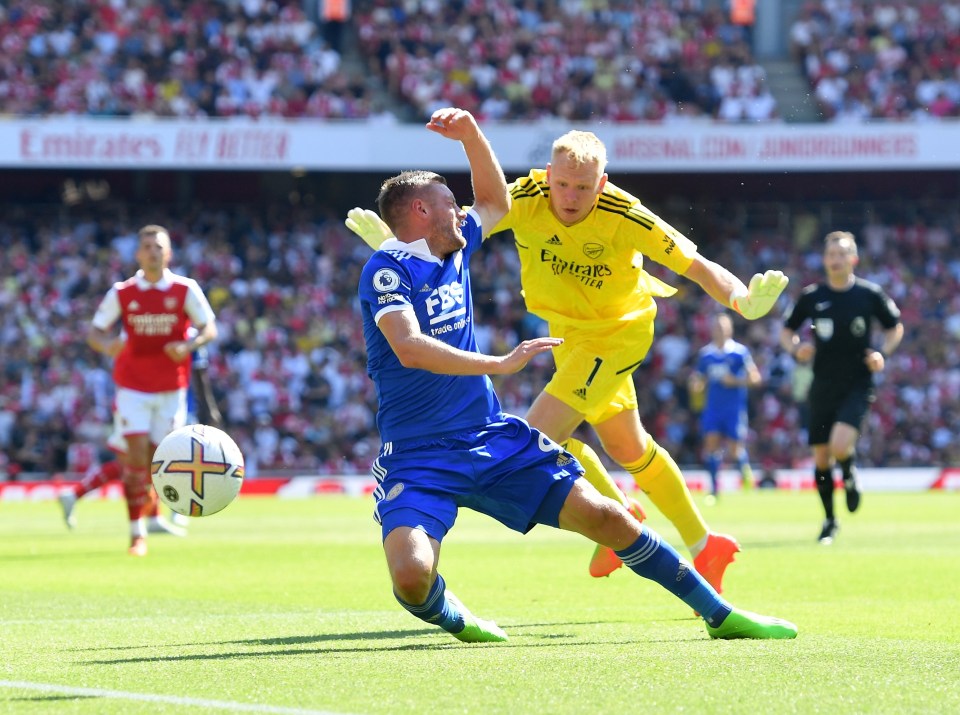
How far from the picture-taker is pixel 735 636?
23.3 feet

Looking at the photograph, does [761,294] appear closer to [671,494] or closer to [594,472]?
[671,494]

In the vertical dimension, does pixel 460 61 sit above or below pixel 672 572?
above

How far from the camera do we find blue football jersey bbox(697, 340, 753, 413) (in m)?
24.0

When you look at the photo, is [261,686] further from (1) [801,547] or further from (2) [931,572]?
(1) [801,547]

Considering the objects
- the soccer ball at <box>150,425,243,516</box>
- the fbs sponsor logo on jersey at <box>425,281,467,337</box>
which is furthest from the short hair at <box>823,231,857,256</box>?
the fbs sponsor logo on jersey at <box>425,281,467,337</box>

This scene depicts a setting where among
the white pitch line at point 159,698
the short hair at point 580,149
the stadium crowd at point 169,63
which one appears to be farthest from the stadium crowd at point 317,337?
the white pitch line at point 159,698

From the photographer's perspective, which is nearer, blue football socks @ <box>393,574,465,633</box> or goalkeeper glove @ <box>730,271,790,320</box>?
blue football socks @ <box>393,574,465,633</box>

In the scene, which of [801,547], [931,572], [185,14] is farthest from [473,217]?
[185,14]

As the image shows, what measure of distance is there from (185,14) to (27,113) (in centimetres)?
414

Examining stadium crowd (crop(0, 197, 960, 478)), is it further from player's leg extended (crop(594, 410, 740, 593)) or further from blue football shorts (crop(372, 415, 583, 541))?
blue football shorts (crop(372, 415, 583, 541))

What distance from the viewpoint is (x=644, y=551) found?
6.88 m

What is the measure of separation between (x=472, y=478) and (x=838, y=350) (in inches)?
318

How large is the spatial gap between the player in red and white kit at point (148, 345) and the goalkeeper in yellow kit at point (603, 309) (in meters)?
5.45

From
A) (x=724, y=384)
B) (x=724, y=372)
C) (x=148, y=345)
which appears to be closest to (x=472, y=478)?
(x=148, y=345)
